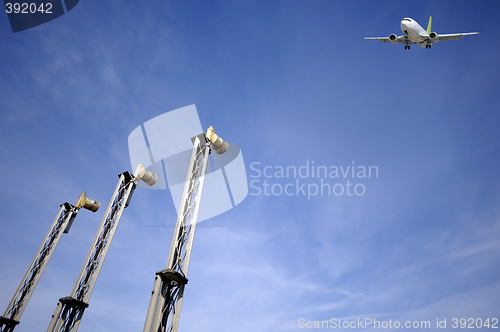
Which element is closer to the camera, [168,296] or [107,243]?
[168,296]

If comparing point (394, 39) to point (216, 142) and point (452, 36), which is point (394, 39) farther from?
point (216, 142)

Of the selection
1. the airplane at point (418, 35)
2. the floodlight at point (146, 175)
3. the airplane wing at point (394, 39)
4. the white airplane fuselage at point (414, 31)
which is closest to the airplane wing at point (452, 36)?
the airplane at point (418, 35)

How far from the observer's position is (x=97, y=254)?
1748cm

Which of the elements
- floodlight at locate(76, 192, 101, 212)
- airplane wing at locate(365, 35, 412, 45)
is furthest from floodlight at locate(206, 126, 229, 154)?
airplane wing at locate(365, 35, 412, 45)

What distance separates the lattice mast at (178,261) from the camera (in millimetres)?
9500

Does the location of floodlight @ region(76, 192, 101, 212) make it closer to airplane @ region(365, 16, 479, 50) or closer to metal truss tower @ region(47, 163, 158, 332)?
metal truss tower @ region(47, 163, 158, 332)

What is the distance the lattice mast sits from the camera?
9500 mm

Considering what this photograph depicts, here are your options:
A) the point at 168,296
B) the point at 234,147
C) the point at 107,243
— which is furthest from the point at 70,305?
the point at 234,147

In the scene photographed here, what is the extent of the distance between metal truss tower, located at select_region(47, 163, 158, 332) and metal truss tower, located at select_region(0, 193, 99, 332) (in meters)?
6.37

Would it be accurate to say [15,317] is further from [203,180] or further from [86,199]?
[203,180]

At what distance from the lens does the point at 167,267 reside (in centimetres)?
1021

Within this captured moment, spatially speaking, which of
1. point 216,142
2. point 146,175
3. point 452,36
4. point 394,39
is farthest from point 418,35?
point 146,175

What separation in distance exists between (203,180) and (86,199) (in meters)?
16.1

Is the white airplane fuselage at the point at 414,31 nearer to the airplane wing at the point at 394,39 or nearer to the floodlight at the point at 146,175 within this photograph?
the airplane wing at the point at 394,39
